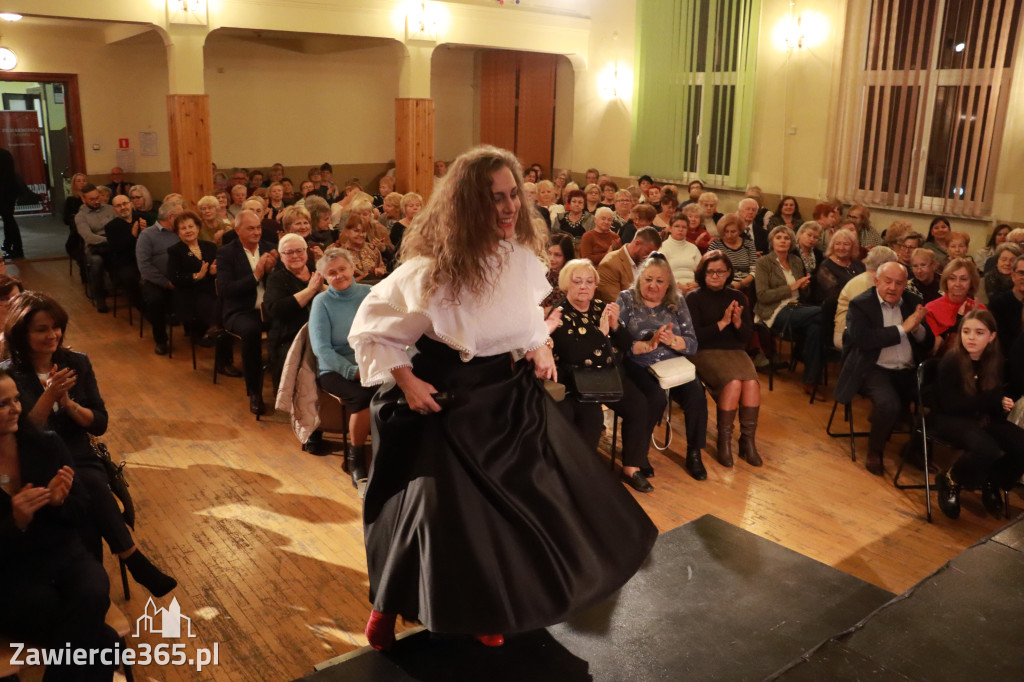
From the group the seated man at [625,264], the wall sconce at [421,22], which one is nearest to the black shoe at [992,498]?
the seated man at [625,264]

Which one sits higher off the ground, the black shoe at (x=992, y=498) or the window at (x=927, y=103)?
the window at (x=927, y=103)

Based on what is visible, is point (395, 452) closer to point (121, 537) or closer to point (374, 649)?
→ point (374, 649)

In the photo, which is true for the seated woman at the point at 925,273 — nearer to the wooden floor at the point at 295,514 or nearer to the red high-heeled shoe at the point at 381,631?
the wooden floor at the point at 295,514

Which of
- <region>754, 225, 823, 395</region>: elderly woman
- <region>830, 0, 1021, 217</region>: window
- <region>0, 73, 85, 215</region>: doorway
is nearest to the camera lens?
<region>754, 225, 823, 395</region>: elderly woman

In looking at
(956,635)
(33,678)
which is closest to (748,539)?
(956,635)

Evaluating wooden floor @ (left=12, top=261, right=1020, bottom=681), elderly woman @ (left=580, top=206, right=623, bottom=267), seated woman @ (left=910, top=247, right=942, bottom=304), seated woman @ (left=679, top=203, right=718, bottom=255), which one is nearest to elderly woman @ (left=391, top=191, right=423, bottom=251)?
elderly woman @ (left=580, top=206, right=623, bottom=267)

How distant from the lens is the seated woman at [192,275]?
626 cm

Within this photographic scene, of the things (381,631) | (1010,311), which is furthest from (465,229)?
(1010,311)

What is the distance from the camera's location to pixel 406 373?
7.75ft

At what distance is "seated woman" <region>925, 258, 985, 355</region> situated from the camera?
5012 millimetres

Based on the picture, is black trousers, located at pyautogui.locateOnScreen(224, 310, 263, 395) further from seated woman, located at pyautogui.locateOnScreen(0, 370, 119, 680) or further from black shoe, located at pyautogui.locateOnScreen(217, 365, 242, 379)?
seated woman, located at pyautogui.locateOnScreen(0, 370, 119, 680)

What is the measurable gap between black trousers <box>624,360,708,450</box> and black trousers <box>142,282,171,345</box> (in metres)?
3.75

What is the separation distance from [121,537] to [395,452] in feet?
4.21

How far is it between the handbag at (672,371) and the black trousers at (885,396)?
102cm
